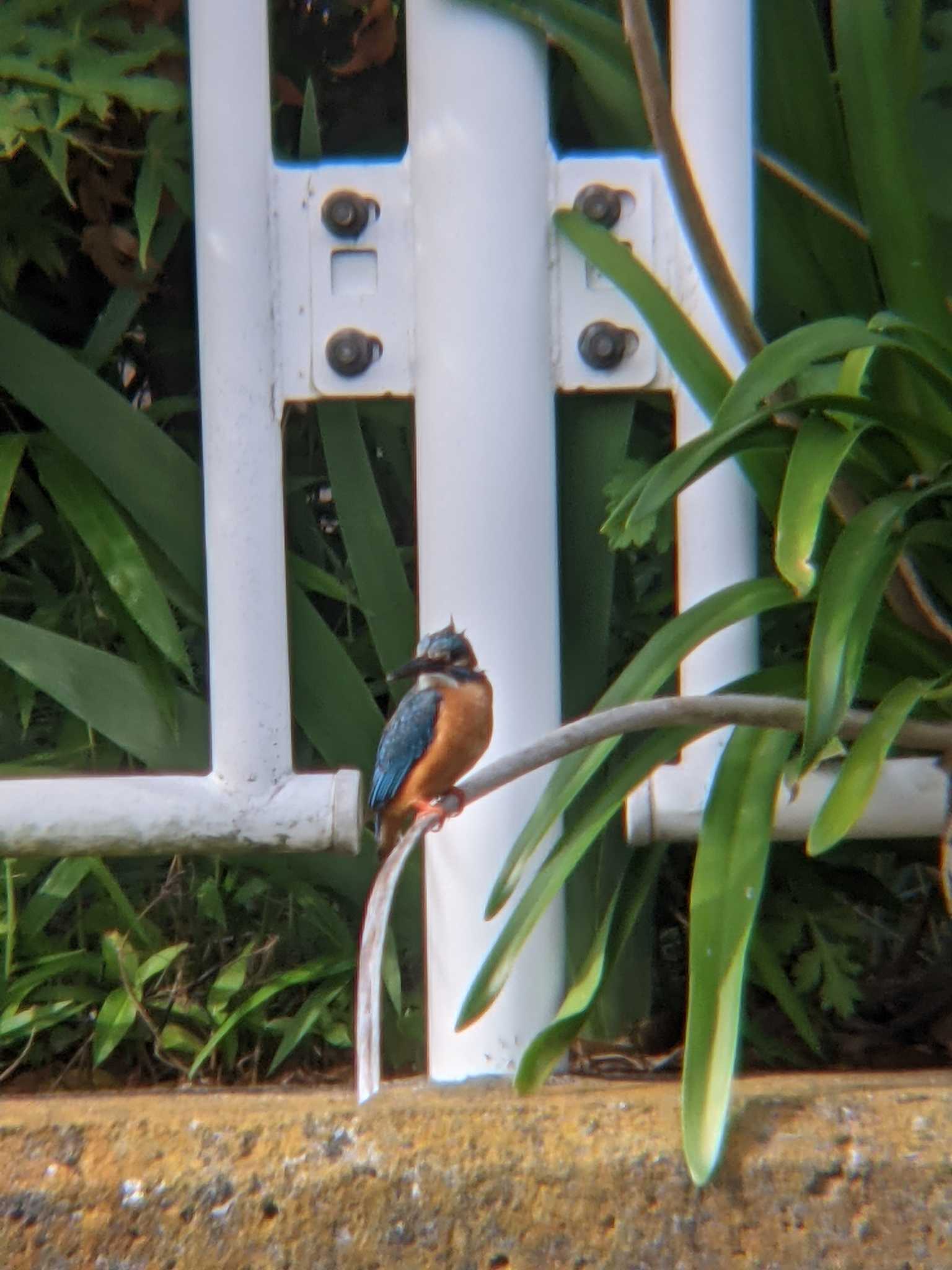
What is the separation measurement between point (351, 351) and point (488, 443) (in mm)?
229

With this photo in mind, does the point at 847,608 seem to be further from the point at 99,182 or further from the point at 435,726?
the point at 99,182

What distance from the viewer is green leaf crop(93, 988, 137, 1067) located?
2150mm

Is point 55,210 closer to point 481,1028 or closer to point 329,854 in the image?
point 329,854

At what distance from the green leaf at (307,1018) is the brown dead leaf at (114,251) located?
3.72ft

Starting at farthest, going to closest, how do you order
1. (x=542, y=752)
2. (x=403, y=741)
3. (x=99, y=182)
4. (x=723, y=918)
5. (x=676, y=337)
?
(x=99, y=182) < (x=403, y=741) < (x=676, y=337) < (x=723, y=918) < (x=542, y=752)

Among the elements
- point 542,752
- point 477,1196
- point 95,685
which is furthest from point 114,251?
point 477,1196

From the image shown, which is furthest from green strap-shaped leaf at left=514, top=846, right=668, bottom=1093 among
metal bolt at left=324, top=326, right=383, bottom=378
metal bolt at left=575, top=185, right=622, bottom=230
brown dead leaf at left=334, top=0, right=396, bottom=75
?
brown dead leaf at left=334, top=0, right=396, bottom=75

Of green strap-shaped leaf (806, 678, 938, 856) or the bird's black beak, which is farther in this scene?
the bird's black beak

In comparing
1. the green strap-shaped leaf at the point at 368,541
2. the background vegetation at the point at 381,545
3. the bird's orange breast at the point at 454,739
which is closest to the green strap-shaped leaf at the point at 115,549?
the background vegetation at the point at 381,545

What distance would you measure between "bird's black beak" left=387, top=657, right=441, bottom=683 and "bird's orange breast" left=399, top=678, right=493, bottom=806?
37 mm

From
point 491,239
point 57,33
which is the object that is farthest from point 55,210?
point 491,239

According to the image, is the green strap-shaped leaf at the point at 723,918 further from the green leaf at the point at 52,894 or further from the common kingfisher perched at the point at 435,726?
the green leaf at the point at 52,894

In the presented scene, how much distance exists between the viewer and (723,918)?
167cm

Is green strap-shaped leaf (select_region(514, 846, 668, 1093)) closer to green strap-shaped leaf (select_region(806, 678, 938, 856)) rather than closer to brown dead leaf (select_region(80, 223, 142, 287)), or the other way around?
green strap-shaped leaf (select_region(806, 678, 938, 856))
